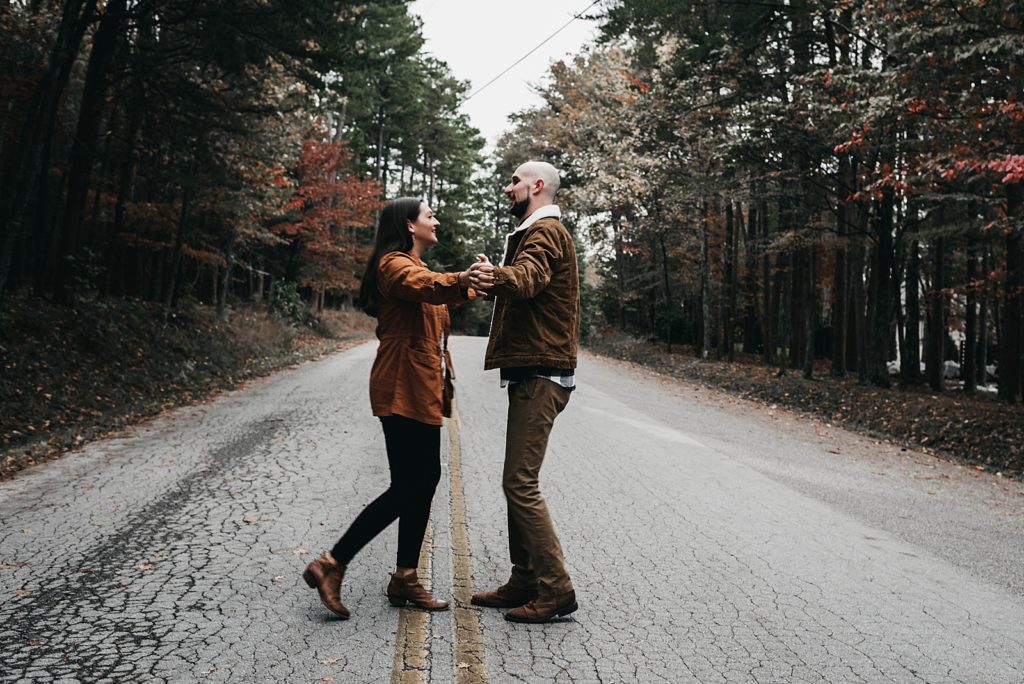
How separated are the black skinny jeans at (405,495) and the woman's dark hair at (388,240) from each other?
0.64 metres

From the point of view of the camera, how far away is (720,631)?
12.3 feet

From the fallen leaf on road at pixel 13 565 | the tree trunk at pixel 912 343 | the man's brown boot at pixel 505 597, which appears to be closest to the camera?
the man's brown boot at pixel 505 597

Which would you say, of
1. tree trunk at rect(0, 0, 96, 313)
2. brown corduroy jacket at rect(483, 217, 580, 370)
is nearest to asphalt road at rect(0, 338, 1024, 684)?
brown corduroy jacket at rect(483, 217, 580, 370)

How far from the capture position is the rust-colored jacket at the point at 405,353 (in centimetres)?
375

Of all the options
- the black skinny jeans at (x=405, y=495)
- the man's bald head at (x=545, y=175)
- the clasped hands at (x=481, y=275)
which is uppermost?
Result: the man's bald head at (x=545, y=175)

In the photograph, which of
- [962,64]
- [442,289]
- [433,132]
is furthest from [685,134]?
[433,132]

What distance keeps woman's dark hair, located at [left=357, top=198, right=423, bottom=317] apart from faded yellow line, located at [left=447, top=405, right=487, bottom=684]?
5.32ft

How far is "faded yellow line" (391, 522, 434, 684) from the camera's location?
10.3ft

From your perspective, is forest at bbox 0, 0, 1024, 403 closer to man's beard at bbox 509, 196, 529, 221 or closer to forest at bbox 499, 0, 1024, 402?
forest at bbox 499, 0, 1024, 402

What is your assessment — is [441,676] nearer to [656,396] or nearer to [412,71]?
[656,396]

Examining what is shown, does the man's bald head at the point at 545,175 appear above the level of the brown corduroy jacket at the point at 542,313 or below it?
above

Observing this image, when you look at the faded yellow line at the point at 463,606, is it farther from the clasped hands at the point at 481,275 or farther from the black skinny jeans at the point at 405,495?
the clasped hands at the point at 481,275

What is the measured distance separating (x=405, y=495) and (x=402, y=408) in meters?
0.47

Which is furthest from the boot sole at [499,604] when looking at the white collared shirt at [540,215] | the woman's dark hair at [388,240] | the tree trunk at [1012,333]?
the tree trunk at [1012,333]
